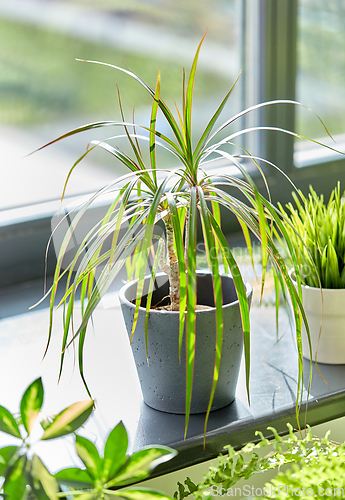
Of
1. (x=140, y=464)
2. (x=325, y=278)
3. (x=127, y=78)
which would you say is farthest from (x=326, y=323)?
(x=127, y=78)

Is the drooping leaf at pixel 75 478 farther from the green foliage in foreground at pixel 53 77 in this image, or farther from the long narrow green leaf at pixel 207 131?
the green foliage in foreground at pixel 53 77

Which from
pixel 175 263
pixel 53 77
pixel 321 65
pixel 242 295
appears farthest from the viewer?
pixel 321 65

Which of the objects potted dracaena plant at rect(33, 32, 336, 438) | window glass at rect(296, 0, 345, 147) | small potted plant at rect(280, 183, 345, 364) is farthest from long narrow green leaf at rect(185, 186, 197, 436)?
window glass at rect(296, 0, 345, 147)

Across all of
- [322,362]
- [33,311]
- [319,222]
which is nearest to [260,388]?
[322,362]

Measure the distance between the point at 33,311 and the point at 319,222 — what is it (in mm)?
626

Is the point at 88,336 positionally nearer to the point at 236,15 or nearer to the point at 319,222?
the point at 319,222

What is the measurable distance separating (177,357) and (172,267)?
0.40 feet

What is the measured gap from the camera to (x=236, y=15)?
4.93 feet

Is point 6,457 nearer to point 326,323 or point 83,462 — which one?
point 83,462

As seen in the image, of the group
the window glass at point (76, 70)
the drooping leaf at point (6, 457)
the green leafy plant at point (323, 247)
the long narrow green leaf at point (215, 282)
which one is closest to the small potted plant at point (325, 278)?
the green leafy plant at point (323, 247)

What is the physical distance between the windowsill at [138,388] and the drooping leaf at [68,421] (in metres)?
0.16

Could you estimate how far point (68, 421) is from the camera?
21.5 inches

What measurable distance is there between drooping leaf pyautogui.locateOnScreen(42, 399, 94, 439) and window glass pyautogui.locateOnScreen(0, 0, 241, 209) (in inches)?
33.3

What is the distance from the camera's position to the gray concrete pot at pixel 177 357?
2.28 feet
